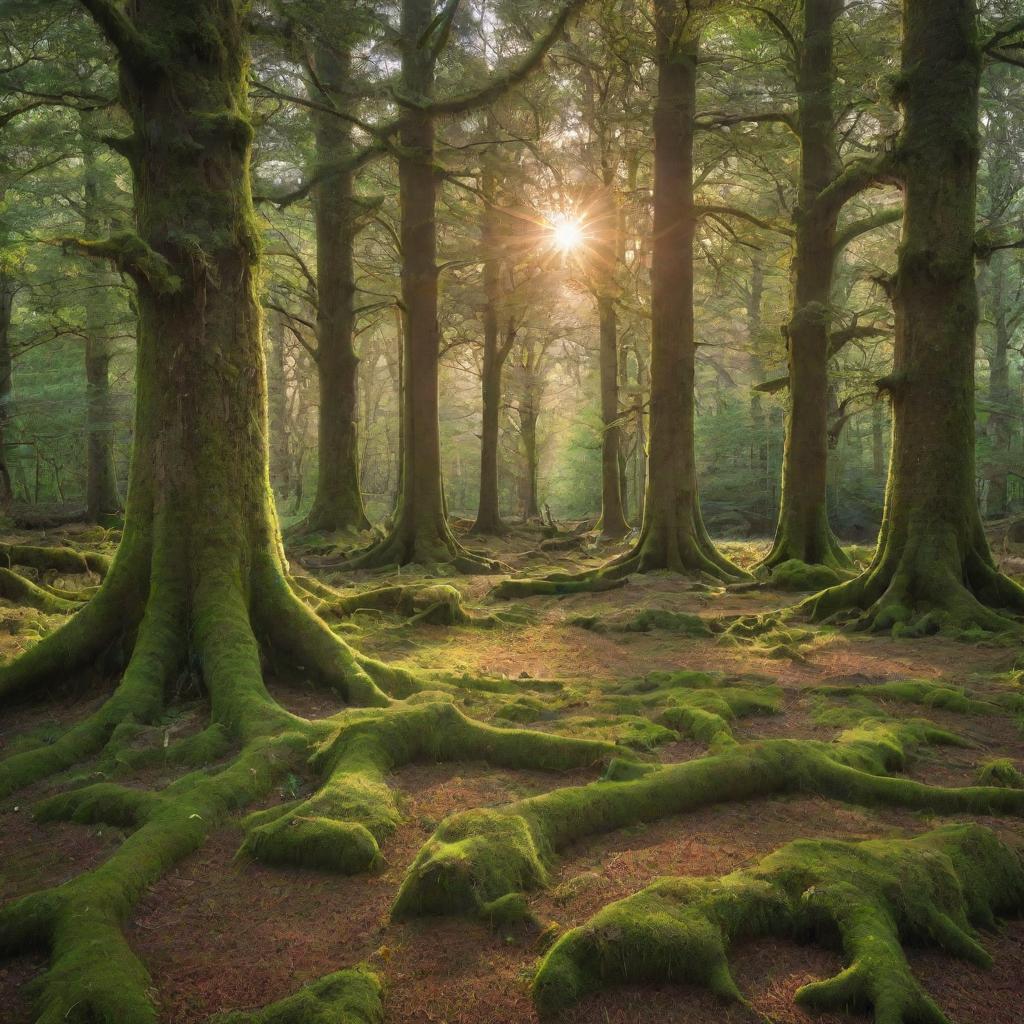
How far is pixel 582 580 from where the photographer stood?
1256 cm

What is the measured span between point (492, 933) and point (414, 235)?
13.9 metres

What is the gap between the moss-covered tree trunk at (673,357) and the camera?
12.9 metres

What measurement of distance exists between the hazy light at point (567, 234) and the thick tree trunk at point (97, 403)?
437 inches

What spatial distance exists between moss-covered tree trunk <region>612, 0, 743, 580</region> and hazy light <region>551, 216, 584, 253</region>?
3212 millimetres

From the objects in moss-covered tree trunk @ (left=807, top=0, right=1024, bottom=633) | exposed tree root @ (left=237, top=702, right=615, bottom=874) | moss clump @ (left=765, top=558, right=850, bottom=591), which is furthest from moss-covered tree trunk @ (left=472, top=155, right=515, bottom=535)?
exposed tree root @ (left=237, top=702, right=615, bottom=874)

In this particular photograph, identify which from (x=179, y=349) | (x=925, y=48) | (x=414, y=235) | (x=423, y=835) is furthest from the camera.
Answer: (x=414, y=235)

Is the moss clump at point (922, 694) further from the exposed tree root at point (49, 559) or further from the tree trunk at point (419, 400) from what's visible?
the exposed tree root at point (49, 559)

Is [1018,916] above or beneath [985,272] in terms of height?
beneath

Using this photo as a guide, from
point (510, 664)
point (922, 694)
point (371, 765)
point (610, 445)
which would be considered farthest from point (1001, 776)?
point (610, 445)

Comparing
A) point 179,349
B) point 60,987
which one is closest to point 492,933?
point 60,987

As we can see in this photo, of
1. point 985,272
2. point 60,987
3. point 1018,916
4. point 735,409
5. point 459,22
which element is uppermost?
point 459,22

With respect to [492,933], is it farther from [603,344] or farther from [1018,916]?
[603,344]

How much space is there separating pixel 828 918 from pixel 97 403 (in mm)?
22083

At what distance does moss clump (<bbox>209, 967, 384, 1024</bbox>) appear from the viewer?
7.99ft
